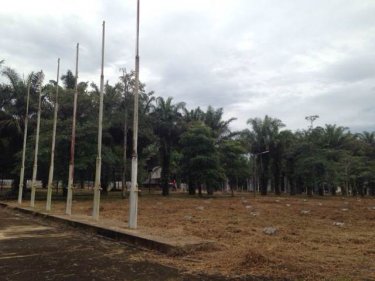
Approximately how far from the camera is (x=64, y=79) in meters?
40.2

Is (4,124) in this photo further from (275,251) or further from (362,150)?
(362,150)

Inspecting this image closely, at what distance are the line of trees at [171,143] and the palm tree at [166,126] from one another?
0.11 meters

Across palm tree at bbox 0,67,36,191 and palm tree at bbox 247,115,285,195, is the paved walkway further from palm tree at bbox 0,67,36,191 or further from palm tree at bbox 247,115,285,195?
palm tree at bbox 247,115,285,195

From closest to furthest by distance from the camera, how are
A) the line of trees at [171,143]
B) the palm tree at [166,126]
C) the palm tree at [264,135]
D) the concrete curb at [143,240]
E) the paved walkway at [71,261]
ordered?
the paved walkway at [71,261]
the concrete curb at [143,240]
the line of trees at [171,143]
the palm tree at [166,126]
the palm tree at [264,135]

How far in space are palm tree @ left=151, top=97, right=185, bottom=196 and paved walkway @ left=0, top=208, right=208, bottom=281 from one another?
33.1 meters

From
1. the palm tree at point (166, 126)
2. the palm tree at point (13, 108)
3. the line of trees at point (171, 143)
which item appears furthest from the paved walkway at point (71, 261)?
the palm tree at point (166, 126)

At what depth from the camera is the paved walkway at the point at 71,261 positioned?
22.1 feet

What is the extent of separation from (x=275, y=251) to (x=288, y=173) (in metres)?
53.0

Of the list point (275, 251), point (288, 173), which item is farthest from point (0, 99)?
point (288, 173)

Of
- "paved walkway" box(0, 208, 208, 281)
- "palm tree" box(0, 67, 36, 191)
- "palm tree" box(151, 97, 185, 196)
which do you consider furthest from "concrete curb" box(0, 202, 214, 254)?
"palm tree" box(151, 97, 185, 196)

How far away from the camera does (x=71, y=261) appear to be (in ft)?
26.1

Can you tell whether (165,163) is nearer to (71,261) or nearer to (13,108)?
(13,108)

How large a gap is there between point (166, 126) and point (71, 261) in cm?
3706

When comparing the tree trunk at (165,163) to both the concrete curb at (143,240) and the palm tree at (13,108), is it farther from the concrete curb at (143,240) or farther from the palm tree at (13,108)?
the concrete curb at (143,240)
